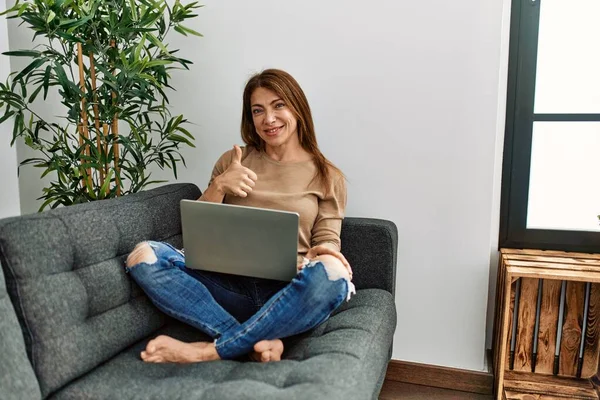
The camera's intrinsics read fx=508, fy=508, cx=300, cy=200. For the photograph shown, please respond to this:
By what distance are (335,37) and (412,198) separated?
68cm

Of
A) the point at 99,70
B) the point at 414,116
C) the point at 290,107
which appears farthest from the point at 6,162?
the point at 414,116

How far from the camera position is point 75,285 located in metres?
1.25

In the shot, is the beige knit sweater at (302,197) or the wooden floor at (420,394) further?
the wooden floor at (420,394)

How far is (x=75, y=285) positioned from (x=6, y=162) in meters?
1.41

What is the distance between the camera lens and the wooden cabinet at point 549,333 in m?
1.84

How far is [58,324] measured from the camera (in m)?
1.18

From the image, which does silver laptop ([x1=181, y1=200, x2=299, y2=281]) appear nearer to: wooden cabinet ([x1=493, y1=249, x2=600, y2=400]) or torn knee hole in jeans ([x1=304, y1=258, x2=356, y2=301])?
torn knee hole in jeans ([x1=304, y1=258, x2=356, y2=301])

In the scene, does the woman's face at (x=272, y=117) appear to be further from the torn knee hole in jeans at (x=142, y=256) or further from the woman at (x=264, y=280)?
the torn knee hole in jeans at (x=142, y=256)

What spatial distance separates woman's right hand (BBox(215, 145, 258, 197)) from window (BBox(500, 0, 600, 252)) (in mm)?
999

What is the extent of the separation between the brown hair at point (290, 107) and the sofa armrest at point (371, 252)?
191 millimetres

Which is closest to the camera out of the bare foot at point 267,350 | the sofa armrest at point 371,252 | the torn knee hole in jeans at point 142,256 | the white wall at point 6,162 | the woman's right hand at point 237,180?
the bare foot at point 267,350

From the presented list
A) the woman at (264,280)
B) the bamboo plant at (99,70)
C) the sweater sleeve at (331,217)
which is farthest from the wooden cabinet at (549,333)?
the bamboo plant at (99,70)

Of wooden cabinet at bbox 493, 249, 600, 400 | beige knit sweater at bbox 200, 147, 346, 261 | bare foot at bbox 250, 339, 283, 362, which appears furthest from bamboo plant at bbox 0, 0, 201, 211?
wooden cabinet at bbox 493, 249, 600, 400

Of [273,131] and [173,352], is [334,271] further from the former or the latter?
[273,131]
